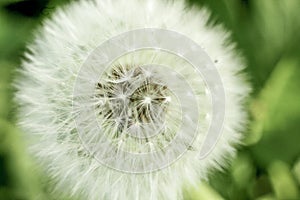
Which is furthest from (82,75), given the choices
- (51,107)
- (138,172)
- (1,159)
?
(1,159)

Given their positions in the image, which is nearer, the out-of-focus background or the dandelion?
the dandelion

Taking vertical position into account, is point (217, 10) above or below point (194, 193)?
above

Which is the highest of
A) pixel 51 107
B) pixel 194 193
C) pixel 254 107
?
pixel 51 107

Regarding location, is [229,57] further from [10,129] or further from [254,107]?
[10,129]

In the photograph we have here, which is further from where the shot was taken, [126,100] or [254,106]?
[254,106]
